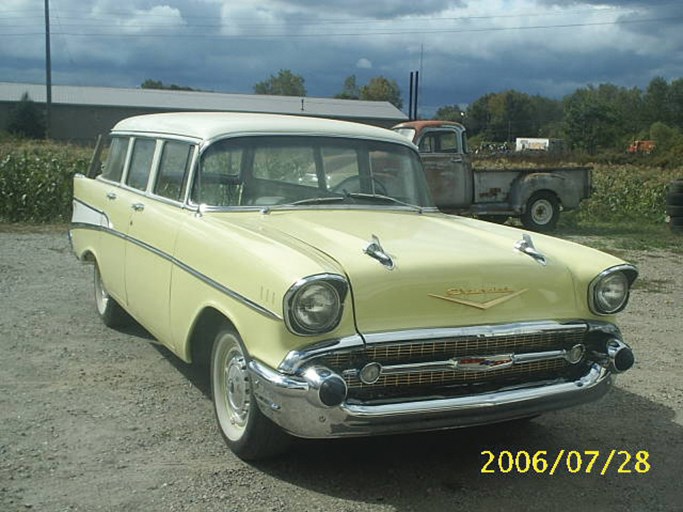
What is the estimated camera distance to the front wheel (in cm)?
368

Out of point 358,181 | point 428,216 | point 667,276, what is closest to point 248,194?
point 358,181

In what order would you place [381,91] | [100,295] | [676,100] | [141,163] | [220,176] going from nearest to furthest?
[220,176] → [141,163] → [100,295] → [676,100] → [381,91]

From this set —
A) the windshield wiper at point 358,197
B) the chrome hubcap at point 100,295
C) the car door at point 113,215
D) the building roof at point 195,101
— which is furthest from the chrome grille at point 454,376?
the building roof at point 195,101

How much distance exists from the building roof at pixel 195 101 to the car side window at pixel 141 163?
157 ft

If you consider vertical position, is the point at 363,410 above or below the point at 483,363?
below

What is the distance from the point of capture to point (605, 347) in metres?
3.89

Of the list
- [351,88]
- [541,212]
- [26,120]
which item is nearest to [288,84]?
[351,88]

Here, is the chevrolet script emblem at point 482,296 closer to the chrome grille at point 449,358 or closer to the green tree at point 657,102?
the chrome grille at point 449,358

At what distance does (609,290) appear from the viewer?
391 centimetres

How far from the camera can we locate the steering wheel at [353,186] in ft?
16.1

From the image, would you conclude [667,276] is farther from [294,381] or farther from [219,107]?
[219,107]

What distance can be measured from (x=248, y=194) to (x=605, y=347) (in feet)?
6.91

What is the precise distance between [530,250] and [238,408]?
1.61 m

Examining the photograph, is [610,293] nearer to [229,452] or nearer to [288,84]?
[229,452]
